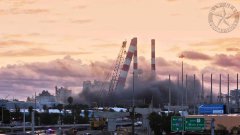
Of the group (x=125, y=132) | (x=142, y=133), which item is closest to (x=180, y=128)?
(x=125, y=132)

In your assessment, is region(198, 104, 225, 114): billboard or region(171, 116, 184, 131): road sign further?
region(198, 104, 225, 114): billboard

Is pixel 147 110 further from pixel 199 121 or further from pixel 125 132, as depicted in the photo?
pixel 199 121

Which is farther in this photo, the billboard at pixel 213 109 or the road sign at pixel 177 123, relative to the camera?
the billboard at pixel 213 109

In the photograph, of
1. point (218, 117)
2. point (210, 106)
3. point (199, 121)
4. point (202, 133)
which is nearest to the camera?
point (199, 121)

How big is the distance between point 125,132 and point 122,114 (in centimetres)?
3305

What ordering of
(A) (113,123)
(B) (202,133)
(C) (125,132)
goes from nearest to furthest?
(B) (202,133) < (C) (125,132) < (A) (113,123)

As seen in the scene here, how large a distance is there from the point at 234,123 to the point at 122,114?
52812mm

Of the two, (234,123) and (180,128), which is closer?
(180,128)

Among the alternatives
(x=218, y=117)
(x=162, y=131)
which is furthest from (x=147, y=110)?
(x=218, y=117)

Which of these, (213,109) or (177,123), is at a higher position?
(213,109)

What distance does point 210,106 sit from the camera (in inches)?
6432

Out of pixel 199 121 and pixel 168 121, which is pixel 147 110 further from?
pixel 199 121

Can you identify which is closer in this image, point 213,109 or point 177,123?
point 177,123

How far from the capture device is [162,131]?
487 feet
